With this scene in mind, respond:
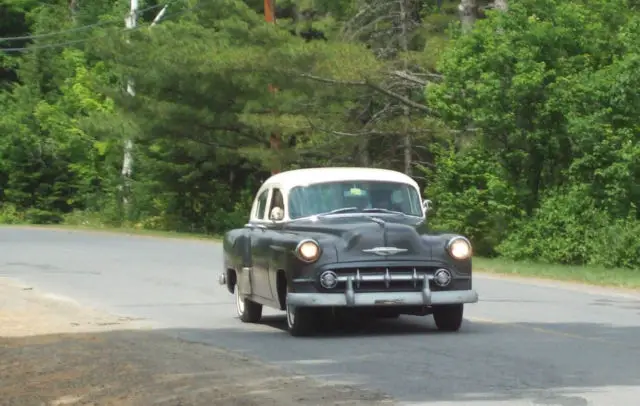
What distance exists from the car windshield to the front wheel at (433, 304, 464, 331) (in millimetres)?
1462

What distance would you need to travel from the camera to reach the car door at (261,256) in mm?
16594

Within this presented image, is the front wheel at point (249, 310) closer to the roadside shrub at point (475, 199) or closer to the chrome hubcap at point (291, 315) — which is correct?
the chrome hubcap at point (291, 315)

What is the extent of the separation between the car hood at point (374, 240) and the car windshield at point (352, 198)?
1.02 meters

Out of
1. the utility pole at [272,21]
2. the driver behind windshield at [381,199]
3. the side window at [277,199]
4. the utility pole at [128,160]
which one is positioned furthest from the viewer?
the utility pole at [128,160]

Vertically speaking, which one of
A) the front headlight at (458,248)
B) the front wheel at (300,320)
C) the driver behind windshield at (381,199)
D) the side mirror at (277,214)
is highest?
the driver behind windshield at (381,199)

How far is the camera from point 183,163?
57344 millimetres

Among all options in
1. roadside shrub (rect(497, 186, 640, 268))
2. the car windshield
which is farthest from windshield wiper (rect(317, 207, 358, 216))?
roadside shrub (rect(497, 186, 640, 268))

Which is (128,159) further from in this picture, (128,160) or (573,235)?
(573,235)

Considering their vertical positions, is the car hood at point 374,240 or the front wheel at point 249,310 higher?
the car hood at point 374,240

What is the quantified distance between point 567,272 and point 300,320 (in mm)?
13329

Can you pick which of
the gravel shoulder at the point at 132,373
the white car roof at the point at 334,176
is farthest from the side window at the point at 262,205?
the gravel shoulder at the point at 132,373

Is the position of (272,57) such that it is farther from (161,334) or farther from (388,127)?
(161,334)

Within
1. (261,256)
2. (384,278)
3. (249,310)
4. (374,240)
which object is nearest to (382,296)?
(384,278)

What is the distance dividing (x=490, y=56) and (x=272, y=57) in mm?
10267
